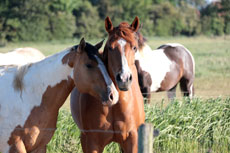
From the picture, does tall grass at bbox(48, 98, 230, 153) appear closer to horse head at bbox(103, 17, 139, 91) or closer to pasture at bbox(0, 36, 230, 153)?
pasture at bbox(0, 36, 230, 153)

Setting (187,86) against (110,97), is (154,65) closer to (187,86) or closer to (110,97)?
(187,86)

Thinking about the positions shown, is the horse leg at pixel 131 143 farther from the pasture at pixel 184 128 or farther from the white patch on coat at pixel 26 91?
the pasture at pixel 184 128

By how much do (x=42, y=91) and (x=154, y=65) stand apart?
14.2 feet

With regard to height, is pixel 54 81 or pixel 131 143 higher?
pixel 54 81

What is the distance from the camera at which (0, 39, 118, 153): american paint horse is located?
3840 mm

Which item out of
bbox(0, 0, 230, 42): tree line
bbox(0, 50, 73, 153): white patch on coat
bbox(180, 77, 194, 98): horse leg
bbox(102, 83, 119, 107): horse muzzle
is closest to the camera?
bbox(102, 83, 119, 107): horse muzzle

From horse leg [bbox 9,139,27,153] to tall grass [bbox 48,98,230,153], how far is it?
6.19 ft

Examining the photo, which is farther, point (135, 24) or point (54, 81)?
point (135, 24)

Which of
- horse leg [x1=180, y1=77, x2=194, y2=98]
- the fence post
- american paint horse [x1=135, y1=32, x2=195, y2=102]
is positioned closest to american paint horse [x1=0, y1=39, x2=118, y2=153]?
the fence post

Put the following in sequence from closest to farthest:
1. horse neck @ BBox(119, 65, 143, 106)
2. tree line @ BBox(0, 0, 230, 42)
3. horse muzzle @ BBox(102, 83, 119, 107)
Result: horse muzzle @ BBox(102, 83, 119, 107)
horse neck @ BBox(119, 65, 143, 106)
tree line @ BBox(0, 0, 230, 42)

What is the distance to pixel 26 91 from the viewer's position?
400 centimetres

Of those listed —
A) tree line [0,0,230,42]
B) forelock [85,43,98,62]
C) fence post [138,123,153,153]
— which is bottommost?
fence post [138,123,153,153]

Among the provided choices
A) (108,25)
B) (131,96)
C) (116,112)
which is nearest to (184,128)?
(131,96)

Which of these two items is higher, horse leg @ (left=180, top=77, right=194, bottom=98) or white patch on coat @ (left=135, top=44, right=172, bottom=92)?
white patch on coat @ (left=135, top=44, right=172, bottom=92)
